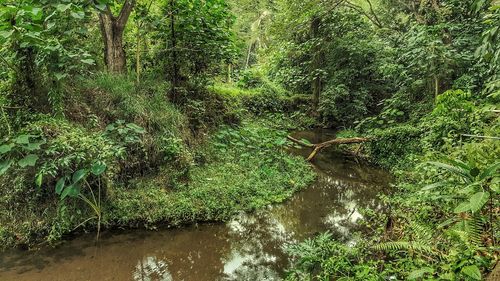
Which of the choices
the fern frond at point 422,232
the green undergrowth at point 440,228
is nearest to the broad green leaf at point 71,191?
the green undergrowth at point 440,228

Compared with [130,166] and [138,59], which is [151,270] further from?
[138,59]

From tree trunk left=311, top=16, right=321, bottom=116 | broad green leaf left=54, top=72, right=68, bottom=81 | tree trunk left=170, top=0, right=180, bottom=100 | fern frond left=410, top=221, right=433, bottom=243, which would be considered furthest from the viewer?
tree trunk left=311, top=16, right=321, bottom=116

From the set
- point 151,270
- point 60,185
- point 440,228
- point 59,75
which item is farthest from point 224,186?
point 440,228

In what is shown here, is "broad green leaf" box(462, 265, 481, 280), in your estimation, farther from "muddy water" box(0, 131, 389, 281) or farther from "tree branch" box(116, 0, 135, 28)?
"tree branch" box(116, 0, 135, 28)

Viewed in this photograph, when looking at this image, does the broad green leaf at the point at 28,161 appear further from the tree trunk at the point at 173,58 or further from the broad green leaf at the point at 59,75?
the tree trunk at the point at 173,58

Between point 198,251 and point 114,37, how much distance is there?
3.86 meters

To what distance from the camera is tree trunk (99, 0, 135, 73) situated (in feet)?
17.4

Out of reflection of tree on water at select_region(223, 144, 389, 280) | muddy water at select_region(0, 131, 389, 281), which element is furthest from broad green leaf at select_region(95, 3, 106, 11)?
reflection of tree on water at select_region(223, 144, 389, 280)

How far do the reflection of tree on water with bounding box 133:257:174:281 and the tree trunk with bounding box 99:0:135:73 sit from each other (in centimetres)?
337

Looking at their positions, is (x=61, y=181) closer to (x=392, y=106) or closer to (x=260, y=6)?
(x=392, y=106)

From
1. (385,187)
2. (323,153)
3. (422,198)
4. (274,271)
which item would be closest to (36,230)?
(274,271)

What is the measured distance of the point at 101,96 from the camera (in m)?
4.71

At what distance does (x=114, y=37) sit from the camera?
5375mm

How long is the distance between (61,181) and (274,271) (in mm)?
2580
